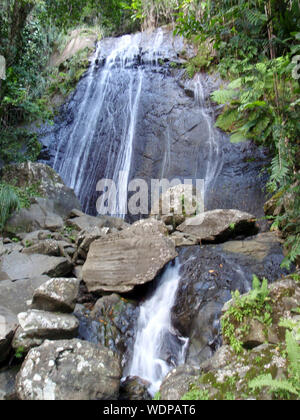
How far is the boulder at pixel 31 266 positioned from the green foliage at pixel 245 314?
306 cm

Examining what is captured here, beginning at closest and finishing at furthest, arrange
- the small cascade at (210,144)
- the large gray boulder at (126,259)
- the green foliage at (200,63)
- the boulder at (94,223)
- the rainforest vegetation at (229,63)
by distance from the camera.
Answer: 1. the rainforest vegetation at (229,63)
2. the large gray boulder at (126,259)
3. the boulder at (94,223)
4. the small cascade at (210,144)
5. the green foliage at (200,63)

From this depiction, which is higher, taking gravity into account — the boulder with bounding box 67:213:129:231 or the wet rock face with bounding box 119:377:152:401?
the boulder with bounding box 67:213:129:231

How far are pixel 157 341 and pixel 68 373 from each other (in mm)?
1603

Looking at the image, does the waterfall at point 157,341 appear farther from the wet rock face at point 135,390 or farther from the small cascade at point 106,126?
the small cascade at point 106,126

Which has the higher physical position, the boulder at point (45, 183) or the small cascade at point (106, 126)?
the small cascade at point (106, 126)

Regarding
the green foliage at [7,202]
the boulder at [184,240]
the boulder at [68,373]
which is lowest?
the boulder at [68,373]

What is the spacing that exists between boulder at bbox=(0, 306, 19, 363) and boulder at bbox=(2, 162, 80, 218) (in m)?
4.64

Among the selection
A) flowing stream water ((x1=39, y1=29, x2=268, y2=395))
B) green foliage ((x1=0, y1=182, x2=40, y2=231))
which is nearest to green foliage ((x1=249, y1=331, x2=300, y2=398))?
flowing stream water ((x1=39, y1=29, x2=268, y2=395))

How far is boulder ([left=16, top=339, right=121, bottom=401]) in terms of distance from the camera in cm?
278

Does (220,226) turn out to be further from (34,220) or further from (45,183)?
(45,183)

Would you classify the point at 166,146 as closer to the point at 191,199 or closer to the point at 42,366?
the point at 191,199

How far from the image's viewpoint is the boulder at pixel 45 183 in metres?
8.29

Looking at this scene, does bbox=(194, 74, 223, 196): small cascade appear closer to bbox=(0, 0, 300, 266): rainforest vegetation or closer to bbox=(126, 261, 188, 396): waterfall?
bbox=(0, 0, 300, 266): rainforest vegetation

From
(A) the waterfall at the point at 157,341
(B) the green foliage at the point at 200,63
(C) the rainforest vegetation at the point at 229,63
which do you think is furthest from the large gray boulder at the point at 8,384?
(B) the green foliage at the point at 200,63
